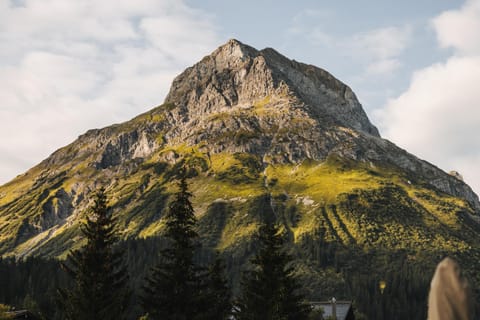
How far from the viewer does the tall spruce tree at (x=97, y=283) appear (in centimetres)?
3981

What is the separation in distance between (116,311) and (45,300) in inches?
5298

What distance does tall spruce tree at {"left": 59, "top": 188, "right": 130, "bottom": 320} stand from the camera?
131 feet

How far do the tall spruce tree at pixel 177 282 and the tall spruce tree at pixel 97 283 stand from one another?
224 cm

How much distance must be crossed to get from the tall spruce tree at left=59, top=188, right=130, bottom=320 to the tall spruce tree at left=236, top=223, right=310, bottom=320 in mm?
10557

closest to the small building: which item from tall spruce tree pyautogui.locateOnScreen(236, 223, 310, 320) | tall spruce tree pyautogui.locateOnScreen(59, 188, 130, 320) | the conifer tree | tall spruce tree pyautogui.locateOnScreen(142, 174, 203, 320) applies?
the conifer tree

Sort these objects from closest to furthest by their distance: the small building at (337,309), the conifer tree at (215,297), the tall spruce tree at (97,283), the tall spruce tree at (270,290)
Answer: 1. the tall spruce tree at (97,283)
2. the conifer tree at (215,297)
3. the tall spruce tree at (270,290)
4. the small building at (337,309)

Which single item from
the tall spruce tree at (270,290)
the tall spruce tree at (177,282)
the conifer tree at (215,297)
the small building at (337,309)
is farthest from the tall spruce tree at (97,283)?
the small building at (337,309)

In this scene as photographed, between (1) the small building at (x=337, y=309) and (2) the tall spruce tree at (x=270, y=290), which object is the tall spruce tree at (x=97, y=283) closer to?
(2) the tall spruce tree at (x=270, y=290)

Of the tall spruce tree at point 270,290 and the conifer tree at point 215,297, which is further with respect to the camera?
the tall spruce tree at point 270,290

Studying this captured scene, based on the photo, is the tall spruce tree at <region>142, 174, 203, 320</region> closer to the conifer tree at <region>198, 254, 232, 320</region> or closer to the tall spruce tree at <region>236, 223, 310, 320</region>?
the conifer tree at <region>198, 254, 232, 320</region>

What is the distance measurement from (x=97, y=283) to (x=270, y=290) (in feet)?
46.5

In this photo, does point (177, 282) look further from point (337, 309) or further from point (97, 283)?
point (337, 309)

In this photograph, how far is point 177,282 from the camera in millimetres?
42062

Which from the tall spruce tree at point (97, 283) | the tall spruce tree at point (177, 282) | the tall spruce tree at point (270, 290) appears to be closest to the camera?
the tall spruce tree at point (97, 283)
